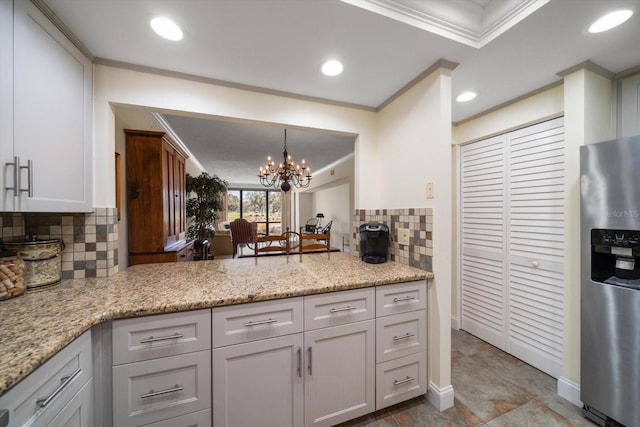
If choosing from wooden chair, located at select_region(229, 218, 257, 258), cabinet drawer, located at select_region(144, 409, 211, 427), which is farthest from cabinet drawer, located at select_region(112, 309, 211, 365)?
wooden chair, located at select_region(229, 218, 257, 258)

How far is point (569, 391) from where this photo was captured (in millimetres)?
1549

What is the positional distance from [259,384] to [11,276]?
1.26 meters

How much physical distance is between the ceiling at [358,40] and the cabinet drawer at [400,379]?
1877 millimetres

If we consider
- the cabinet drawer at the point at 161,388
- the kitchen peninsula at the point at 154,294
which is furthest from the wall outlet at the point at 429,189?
the cabinet drawer at the point at 161,388

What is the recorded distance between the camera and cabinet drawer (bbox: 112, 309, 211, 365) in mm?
983

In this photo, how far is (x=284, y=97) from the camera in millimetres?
1855

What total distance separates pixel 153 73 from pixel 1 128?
893mm

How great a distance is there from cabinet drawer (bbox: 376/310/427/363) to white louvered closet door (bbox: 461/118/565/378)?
3.55 ft

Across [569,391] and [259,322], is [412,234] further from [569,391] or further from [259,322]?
[569,391]

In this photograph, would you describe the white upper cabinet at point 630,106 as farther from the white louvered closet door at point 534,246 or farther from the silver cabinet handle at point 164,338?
the silver cabinet handle at point 164,338

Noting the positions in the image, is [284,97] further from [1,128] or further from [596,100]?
[596,100]

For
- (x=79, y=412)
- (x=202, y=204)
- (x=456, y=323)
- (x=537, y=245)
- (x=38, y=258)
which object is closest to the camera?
(x=79, y=412)

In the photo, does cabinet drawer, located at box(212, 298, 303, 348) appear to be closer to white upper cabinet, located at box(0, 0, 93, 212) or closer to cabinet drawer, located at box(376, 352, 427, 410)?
cabinet drawer, located at box(376, 352, 427, 410)

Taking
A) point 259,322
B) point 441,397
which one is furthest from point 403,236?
point 259,322
